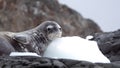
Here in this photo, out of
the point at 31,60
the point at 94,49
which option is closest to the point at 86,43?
the point at 94,49

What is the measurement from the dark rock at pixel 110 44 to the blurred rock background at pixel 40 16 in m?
18.8

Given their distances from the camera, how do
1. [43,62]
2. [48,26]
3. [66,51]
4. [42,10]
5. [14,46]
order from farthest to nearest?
[42,10]
[48,26]
[14,46]
[66,51]
[43,62]

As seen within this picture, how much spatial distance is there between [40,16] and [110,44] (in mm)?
20708

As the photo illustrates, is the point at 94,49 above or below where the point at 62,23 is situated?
below

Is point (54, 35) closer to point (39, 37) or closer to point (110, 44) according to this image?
point (39, 37)

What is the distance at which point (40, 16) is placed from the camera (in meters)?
24.6

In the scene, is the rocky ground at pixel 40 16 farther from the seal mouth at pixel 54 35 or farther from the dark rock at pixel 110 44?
the seal mouth at pixel 54 35

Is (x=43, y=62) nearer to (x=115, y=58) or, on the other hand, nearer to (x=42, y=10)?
(x=115, y=58)

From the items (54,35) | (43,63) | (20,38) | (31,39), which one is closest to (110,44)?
(54,35)

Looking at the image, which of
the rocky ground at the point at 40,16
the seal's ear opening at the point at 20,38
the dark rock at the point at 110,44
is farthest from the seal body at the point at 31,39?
the rocky ground at the point at 40,16

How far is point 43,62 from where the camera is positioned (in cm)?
268

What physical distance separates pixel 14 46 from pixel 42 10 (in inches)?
861

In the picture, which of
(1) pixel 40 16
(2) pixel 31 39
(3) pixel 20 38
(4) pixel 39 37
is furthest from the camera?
(1) pixel 40 16

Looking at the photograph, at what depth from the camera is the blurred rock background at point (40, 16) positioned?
78.7ft
